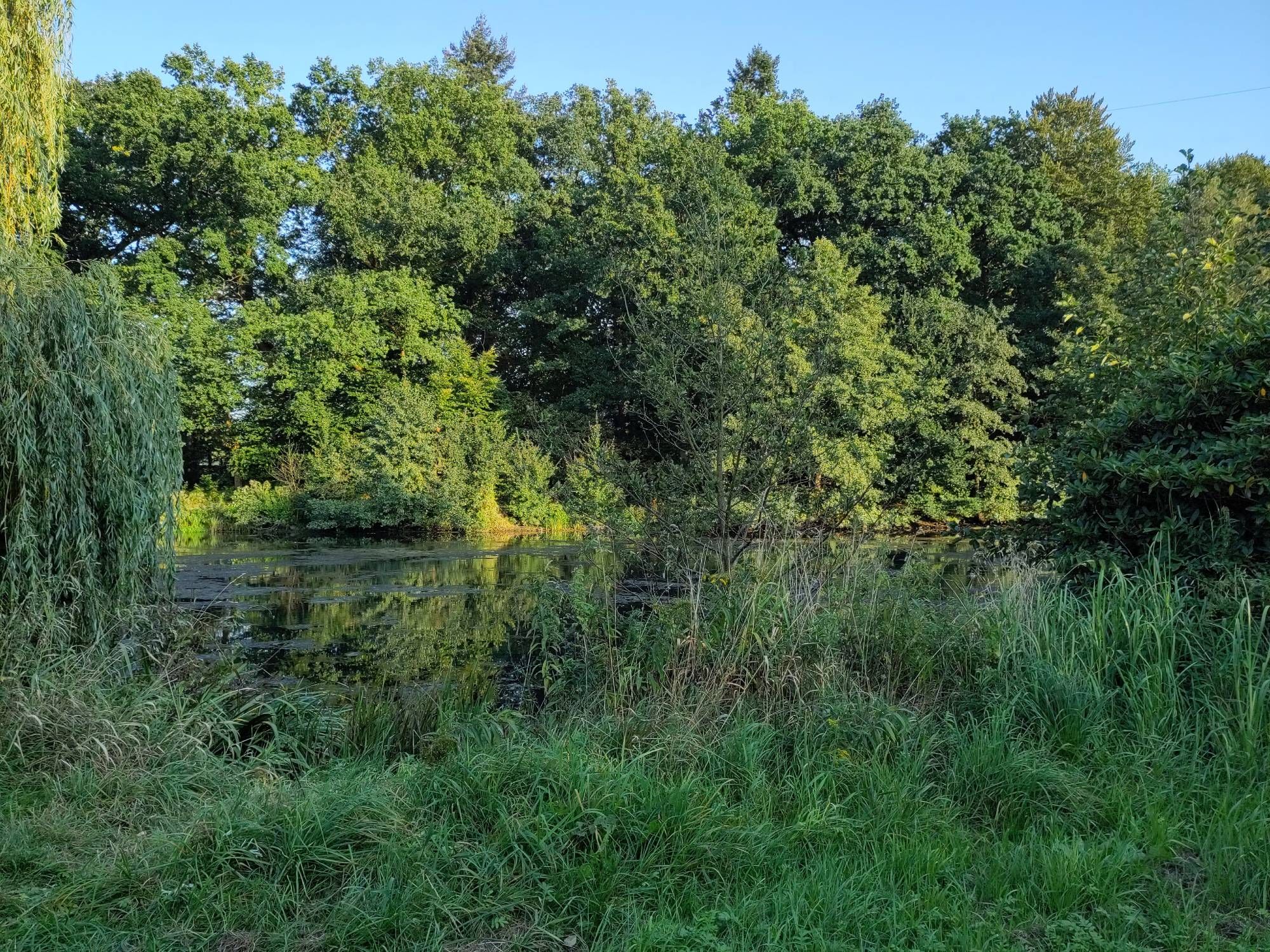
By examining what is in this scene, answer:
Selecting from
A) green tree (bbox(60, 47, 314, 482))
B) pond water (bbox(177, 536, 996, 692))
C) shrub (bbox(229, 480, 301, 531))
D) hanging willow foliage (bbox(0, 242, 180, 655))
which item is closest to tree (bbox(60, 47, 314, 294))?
green tree (bbox(60, 47, 314, 482))

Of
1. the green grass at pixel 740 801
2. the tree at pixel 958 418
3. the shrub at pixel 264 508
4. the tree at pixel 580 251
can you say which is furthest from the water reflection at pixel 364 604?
the tree at pixel 958 418

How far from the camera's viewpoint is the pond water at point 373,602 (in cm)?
868

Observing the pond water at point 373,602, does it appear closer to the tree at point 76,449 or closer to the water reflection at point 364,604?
the water reflection at point 364,604

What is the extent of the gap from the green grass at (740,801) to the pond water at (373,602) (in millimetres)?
2787

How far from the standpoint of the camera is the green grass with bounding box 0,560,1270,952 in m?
2.85

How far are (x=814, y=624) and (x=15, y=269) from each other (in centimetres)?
633

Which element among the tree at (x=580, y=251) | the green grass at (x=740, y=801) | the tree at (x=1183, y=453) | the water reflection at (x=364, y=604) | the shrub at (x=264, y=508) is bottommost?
the water reflection at (x=364, y=604)

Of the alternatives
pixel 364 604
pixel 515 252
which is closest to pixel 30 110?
pixel 364 604

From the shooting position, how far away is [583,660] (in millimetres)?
6586

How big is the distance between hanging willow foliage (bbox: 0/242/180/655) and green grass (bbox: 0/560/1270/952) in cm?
99

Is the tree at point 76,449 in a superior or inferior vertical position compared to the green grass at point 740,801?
superior

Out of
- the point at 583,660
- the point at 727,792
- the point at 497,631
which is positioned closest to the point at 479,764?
the point at 727,792

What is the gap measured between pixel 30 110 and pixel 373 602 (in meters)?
6.99

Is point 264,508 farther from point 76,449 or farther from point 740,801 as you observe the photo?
point 740,801
